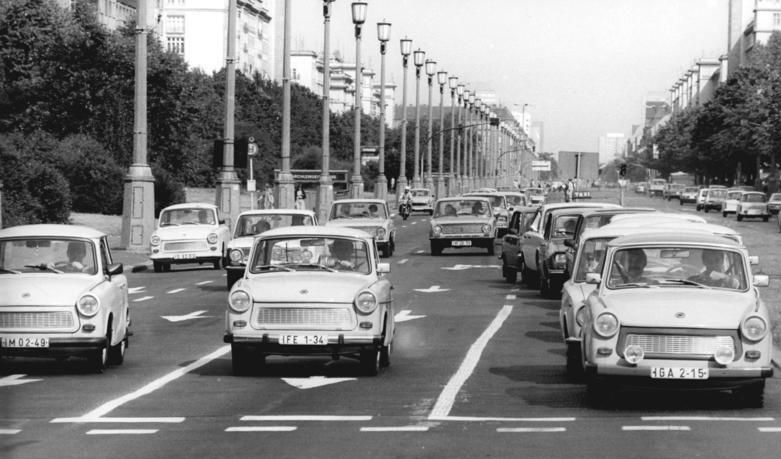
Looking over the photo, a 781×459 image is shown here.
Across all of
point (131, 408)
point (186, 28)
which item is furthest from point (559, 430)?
point (186, 28)

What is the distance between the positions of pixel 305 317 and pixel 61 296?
2.56 meters

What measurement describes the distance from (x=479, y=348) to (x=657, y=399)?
5.08 metres

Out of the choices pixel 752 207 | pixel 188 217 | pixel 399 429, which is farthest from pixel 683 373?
pixel 752 207

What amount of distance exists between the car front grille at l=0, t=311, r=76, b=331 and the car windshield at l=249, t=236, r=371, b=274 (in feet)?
6.72

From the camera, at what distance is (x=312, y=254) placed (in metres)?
16.9

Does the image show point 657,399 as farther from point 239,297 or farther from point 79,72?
point 79,72

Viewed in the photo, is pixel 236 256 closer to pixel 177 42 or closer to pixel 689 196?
pixel 689 196

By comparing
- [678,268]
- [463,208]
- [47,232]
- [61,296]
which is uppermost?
[47,232]

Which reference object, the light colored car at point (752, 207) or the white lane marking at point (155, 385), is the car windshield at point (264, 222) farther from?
the light colored car at point (752, 207)

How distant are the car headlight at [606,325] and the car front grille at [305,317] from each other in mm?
3078

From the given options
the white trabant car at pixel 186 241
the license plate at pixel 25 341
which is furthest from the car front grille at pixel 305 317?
the white trabant car at pixel 186 241

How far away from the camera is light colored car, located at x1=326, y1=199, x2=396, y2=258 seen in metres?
42.8

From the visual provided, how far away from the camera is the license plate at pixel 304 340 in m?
15.4

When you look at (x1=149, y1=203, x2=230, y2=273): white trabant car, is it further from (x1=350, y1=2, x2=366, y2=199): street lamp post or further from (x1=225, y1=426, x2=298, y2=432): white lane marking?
(x1=350, y1=2, x2=366, y2=199): street lamp post
